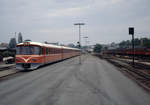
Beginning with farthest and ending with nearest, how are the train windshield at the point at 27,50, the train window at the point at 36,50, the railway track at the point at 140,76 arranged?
the train window at the point at 36,50 < the train windshield at the point at 27,50 < the railway track at the point at 140,76

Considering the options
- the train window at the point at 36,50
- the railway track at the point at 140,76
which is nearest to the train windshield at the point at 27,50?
the train window at the point at 36,50

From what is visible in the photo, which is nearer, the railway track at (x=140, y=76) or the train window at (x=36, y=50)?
the railway track at (x=140, y=76)

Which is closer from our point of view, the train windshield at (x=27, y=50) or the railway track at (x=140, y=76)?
the railway track at (x=140, y=76)

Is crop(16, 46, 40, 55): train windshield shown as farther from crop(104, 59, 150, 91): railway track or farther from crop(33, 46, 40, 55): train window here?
crop(104, 59, 150, 91): railway track

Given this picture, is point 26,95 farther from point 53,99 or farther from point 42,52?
point 42,52

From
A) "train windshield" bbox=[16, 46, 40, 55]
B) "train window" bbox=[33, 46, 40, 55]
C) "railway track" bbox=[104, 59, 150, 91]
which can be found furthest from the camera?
"train window" bbox=[33, 46, 40, 55]

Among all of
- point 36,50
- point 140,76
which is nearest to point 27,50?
point 36,50

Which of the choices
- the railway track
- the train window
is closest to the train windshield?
the train window

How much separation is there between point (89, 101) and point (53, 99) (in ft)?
5.25

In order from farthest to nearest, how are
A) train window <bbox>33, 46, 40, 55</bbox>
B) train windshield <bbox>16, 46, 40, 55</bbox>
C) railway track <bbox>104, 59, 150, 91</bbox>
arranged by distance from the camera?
train window <bbox>33, 46, 40, 55</bbox> → train windshield <bbox>16, 46, 40, 55</bbox> → railway track <bbox>104, 59, 150, 91</bbox>

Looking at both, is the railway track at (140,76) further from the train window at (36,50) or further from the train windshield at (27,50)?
the train windshield at (27,50)

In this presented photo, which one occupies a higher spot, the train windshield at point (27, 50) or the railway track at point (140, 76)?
the train windshield at point (27, 50)

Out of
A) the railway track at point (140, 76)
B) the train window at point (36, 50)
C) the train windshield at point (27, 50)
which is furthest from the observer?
the train window at point (36, 50)

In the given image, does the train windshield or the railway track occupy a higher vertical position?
the train windshield
